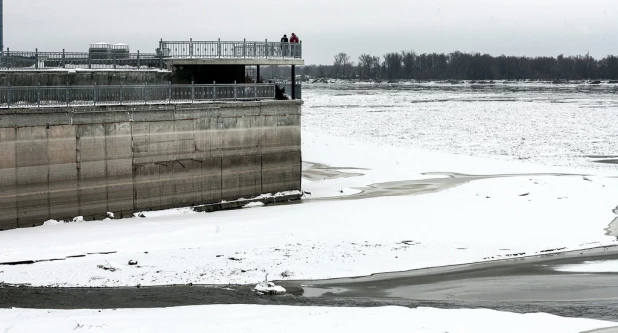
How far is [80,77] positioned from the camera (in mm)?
33062

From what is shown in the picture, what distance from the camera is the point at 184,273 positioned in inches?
918

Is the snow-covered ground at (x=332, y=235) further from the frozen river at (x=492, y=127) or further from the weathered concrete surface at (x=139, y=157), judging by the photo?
the frozen river at (x=492, y=127)

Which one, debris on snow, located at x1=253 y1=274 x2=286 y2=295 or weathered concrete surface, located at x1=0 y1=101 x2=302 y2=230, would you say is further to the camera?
weathered concrete surface, located at x1=0 y1=101 x2=302 y2=230

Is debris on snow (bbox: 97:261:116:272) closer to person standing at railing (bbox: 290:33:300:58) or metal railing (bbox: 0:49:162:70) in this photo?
metal railing (bbox: 0:49:162:70)

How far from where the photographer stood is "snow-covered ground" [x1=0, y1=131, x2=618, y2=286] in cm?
2367

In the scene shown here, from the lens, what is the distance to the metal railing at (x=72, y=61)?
33.8 metres

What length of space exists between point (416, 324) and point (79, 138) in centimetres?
1607

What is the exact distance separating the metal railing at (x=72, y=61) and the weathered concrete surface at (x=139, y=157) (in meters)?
4.35

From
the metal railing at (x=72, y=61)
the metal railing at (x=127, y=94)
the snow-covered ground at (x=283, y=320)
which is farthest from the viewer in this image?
the metal railing at (x=72, y=61)

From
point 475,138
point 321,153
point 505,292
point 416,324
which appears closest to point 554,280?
point 505,292

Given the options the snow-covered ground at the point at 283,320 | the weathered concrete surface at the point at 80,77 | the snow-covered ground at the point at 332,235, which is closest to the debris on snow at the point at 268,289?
the snow-covered ground at the point at 332,235

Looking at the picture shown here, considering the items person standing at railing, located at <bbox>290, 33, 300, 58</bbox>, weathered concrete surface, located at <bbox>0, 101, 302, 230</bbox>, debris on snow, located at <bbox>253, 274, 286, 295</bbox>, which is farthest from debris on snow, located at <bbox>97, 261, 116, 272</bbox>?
person standing at railing, located at <bbox>290, 33, 300, 58</bbox>

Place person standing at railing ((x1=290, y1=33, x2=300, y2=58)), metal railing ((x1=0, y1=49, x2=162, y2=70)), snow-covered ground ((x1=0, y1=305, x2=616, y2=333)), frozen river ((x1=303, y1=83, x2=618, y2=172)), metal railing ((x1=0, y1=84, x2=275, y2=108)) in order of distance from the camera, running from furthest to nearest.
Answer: frozen river ((x1=303, y1=83, x2=618, y2=172))
person standing at railing ((x1=290, y1=33, x2=300, y2=58))
metal railing ((x1=0, y1=49, x2=162, y2=70))
metal railing ((x1=0, y1=84, x2=275, y2=108))
snow-covered ground ((x1=0, y1=305, x2=616, y2=333))

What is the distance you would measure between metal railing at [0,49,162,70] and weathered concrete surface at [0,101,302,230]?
4.35m
